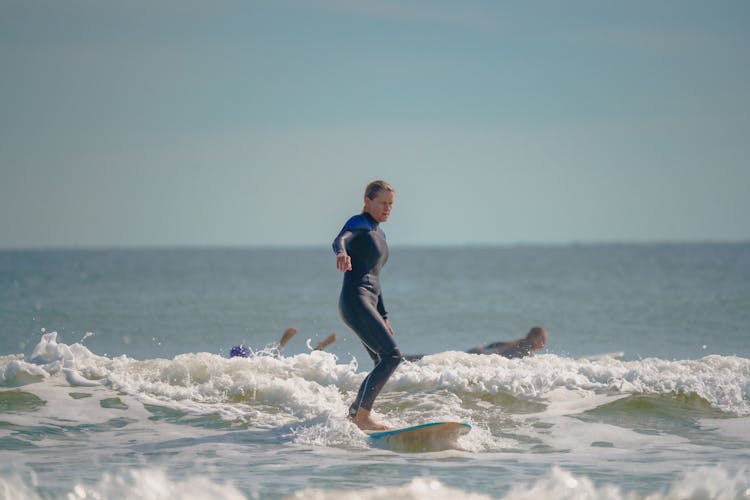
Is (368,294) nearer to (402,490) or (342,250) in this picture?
(342,250)

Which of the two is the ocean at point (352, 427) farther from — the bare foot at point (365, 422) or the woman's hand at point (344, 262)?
the woman's hand at point (344, 262)

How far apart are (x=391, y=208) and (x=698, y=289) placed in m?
37.5

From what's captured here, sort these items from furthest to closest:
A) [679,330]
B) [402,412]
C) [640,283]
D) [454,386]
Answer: [640,283]
[679,330]
[454,386]
[402,412]

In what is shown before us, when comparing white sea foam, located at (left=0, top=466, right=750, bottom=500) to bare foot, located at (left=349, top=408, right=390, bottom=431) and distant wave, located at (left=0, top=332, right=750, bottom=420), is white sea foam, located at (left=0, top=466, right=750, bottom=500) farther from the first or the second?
distant wave, located at (left=0, top=332, right=750, bottom=420)

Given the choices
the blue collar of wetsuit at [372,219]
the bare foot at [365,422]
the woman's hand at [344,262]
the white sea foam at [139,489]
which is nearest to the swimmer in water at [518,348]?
the bare foot at [365,422]

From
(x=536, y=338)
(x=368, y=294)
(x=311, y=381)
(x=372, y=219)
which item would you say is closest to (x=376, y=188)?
(x=372, y=219)

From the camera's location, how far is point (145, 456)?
8328 mm

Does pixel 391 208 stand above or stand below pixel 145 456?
above

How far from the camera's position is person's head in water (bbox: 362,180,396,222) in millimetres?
8664

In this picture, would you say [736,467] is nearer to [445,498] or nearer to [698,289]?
[445,498]

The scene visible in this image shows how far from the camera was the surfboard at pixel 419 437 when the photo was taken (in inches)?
334

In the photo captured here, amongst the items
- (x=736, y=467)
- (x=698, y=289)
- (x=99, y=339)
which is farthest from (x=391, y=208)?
(x=698, y=289)

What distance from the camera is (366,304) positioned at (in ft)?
28.1

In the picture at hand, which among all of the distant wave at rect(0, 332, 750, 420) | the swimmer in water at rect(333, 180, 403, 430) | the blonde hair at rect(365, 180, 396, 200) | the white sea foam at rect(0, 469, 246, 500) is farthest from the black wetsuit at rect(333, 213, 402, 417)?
the white sea foam at rect(0, 469, 246, 500)
